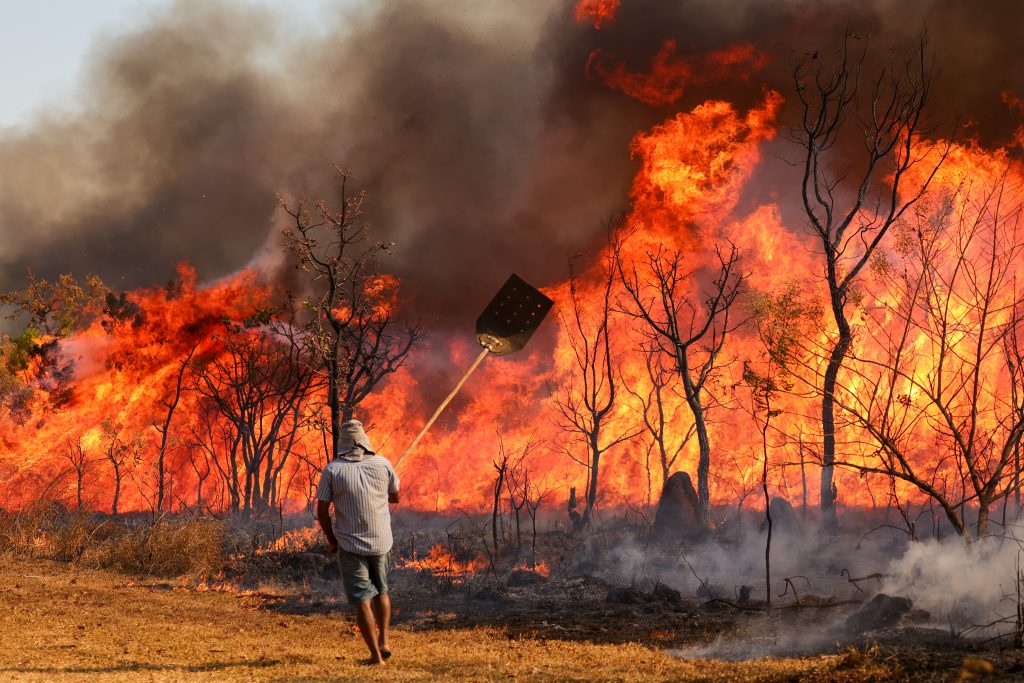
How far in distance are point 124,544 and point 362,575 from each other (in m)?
10.4

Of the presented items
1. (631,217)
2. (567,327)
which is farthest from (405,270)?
(631,217)

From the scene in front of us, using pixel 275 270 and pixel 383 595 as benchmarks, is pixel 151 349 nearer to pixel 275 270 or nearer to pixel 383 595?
pixel 275 270

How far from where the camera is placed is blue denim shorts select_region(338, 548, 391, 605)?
7.61 metres

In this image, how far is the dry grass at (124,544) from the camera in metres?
15.8

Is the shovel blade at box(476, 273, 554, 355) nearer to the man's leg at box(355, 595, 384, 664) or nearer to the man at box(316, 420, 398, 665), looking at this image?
the man at box(316, 420, 398, 665)

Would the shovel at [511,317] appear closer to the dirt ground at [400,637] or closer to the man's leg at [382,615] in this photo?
the dirt ground at [400,637]

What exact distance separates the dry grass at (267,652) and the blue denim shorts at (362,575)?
63 cm

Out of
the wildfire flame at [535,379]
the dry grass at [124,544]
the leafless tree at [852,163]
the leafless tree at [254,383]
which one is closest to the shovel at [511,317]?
the dry grass at [124,544]

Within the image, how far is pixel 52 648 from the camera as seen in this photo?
854 cm

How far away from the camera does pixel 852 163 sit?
26719mm

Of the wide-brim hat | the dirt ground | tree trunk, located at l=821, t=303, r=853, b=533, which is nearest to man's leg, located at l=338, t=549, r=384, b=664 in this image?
the dirt ground

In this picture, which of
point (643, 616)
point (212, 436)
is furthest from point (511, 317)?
point (212, 436)

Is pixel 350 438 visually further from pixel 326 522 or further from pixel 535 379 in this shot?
pixel 535 379

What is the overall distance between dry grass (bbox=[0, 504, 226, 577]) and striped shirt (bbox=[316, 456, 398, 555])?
919cm
